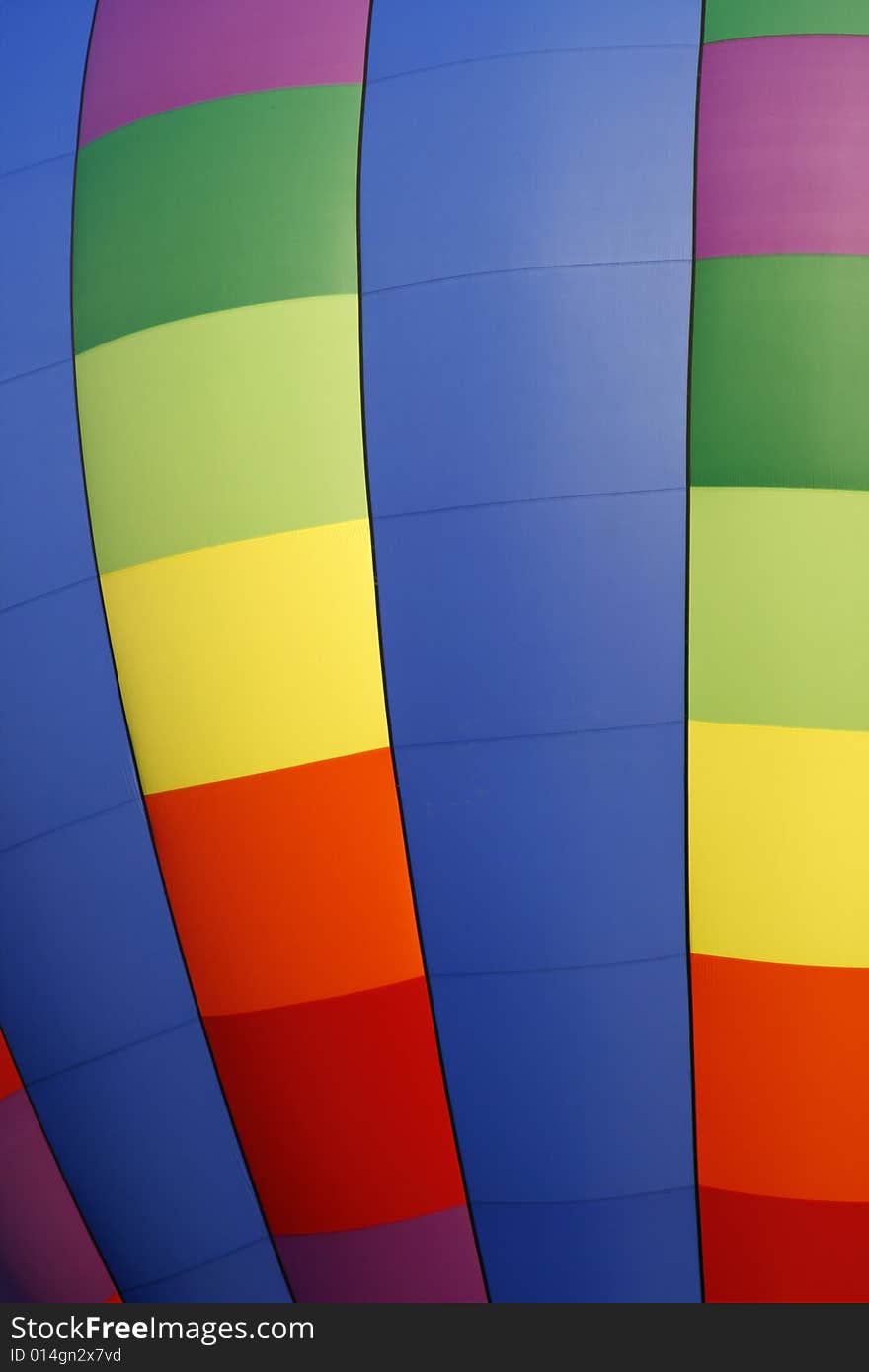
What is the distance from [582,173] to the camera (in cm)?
539

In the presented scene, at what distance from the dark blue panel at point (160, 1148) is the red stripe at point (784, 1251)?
5.03 feet

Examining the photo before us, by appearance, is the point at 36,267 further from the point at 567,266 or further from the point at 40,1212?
the point at 40,1212

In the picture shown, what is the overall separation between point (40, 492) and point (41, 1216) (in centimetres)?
249

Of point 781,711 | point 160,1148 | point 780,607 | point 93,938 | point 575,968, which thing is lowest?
point 160,1148

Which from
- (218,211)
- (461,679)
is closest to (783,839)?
(461,679)

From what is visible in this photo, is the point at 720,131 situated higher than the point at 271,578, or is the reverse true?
the point at 720,131

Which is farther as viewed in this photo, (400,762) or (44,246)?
(44,246)

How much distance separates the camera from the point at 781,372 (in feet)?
17.2

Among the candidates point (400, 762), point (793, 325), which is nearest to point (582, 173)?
point (793, 325)

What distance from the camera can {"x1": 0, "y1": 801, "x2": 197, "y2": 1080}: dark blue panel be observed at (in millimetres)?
5449

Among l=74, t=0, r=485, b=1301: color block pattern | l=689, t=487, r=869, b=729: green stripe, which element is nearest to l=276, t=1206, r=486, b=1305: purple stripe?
l=74, t=0, r=485, b=1301: color block pattern

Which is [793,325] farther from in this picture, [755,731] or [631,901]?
[631,901]

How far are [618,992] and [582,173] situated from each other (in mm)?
2642

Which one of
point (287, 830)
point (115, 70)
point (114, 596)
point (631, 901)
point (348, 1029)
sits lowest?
point (348, 1029)
